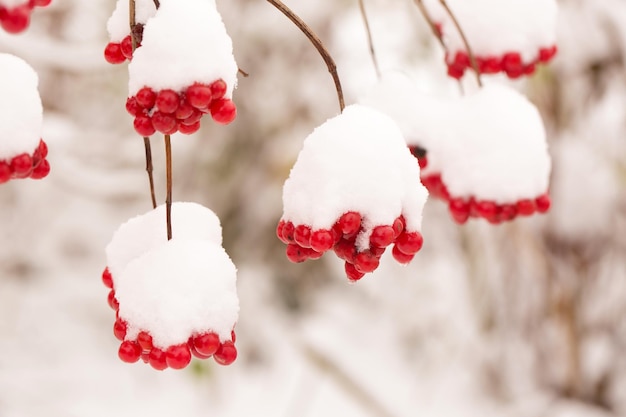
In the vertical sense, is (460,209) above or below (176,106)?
below

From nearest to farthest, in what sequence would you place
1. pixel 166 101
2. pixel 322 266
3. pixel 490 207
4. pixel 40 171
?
pixel 166 101 → pixel 40 171 → pixel 490 207 → pixel 322 266

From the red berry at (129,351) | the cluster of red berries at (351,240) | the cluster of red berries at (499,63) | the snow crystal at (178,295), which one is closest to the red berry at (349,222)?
the cluster of red berries at (351,240)

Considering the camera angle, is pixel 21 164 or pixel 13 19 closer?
pixel 13 19

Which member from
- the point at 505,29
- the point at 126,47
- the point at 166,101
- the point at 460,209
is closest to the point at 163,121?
the point at 166,101

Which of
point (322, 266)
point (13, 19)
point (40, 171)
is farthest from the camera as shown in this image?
point (322, 266)

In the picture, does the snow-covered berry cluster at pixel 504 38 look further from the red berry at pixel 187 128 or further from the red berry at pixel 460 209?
the red berry at pixel 187 128

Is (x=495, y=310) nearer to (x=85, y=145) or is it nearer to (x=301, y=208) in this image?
(x=85, y=145)

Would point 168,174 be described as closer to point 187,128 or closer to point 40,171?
point 187,128
